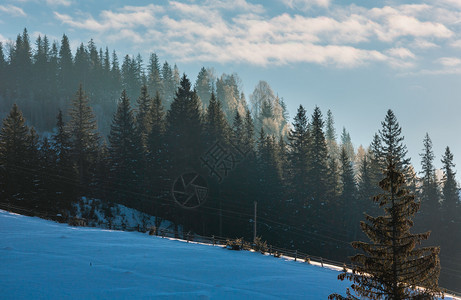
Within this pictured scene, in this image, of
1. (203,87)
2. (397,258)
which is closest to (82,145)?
(397,258)

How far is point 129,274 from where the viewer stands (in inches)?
548

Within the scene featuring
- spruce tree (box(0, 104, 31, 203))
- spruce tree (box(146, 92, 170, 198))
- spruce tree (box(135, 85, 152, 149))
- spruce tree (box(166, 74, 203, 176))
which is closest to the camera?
spruce tree (box(0, 104, 31, 203))

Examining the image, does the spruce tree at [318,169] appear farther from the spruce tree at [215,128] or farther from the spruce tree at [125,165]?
the spruce tree at [125,165]

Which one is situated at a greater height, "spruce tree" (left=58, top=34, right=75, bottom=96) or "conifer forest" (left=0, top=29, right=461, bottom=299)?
"spruce tree" (left=58, top=34, right=75, bottom=96)

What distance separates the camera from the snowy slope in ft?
39.1

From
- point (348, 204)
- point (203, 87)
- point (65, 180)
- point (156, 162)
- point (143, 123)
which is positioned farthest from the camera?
point (203, 87)

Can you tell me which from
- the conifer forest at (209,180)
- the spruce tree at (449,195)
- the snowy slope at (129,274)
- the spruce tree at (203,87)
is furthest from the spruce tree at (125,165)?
the spruce tree at (203,87)

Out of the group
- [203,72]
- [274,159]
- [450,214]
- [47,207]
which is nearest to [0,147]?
[47,207]

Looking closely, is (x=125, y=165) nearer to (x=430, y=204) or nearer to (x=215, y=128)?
(x=215, y=128)

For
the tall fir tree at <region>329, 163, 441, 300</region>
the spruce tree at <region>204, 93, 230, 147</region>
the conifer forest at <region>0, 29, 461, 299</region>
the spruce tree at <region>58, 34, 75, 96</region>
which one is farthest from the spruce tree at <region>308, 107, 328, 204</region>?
the spruce tree at <region>58, 34, 75, 96</region>

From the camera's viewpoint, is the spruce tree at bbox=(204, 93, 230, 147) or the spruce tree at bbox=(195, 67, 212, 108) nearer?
the spruce tree at bbox=(204, 93, 230, 147)

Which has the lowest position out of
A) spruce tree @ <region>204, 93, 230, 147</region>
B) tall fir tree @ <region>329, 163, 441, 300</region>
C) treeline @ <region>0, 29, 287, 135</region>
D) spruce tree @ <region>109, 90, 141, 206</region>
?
tall fir tree @ <region>329, 163, 441, 300</region>

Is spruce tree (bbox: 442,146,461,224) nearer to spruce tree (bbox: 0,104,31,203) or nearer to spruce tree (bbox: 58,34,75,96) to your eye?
spruce tree (bbox: 0,104,31,203)

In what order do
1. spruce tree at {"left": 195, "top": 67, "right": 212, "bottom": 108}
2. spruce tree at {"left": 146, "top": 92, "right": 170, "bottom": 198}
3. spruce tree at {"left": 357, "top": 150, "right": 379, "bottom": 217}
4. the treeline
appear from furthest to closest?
1. spruce tree at {"left": 195, "top": 67, "right": 212, "bottom": 108}
2. the treeline
3. spruce tree at {"left": 357, "top": 150, "right": 379, "bottom": 217}
4. spruce tree at {"left": 146, "top": 92, "right": 170, "bottom": 198}
